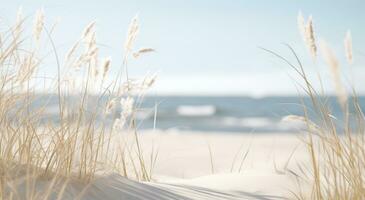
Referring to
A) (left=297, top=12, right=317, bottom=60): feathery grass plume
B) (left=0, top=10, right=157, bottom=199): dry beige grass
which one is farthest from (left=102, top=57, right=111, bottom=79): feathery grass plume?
(left=297, top=12, right=317, bottom=60): feathery grass plume

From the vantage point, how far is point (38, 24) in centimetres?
237

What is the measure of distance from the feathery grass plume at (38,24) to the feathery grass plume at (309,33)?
1128mm

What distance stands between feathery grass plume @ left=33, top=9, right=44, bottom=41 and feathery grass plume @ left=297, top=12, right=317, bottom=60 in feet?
3.70

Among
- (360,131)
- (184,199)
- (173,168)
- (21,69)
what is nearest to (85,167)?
(184,199)

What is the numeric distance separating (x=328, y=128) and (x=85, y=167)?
3.15ft

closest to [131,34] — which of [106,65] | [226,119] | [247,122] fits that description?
[106,65]

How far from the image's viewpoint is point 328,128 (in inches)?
82.1

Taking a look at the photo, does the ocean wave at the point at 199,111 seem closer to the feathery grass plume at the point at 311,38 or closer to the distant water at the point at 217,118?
the distant water at the point at 217,118

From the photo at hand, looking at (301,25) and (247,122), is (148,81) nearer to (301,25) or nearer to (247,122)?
(301,25)

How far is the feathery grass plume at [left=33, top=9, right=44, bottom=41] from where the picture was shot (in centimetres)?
235

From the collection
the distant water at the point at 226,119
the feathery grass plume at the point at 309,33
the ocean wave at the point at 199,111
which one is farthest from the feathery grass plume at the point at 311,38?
the ocean wave at the point at 199,111

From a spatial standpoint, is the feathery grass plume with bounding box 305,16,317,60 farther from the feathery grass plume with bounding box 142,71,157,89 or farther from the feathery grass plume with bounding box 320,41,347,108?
the feathery grass plume with bounding box 142,71,157,89

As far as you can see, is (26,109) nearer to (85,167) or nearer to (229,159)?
(85,167)

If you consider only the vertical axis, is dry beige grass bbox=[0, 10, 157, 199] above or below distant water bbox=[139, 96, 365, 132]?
above
